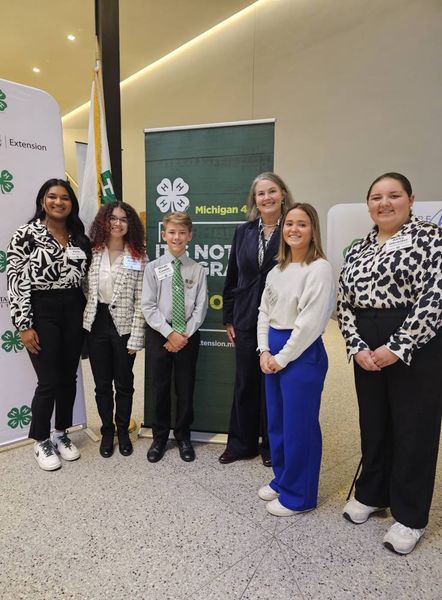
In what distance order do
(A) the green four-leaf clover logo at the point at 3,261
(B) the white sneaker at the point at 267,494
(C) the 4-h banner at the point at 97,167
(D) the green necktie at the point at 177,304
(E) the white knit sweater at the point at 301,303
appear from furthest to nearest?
1. (C) the 4-h banner at the point at 97,167
2. (A) the green four-leaf clover logo at the point at 3,261
3. (D) the green necktie at the point at 177,304
4. (B) the white sneaker at the point at 267,494
5. (E) the white knit sweater at the point at 301,303

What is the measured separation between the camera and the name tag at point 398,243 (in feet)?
5.07

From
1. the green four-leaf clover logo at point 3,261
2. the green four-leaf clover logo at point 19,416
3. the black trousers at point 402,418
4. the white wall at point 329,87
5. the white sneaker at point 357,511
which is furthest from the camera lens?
the white wall at point 329,87

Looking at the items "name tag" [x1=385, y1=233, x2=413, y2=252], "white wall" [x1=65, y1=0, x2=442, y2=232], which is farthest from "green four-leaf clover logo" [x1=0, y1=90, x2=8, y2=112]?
"white wall" [x1=65, y1=0, x2=442, y2=232]

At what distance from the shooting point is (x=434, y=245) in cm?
150

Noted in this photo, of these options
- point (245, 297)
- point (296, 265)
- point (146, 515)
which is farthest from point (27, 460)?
point (296, 265)

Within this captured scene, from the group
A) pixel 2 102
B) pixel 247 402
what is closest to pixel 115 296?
pixel 247 402

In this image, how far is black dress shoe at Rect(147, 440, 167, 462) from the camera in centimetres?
240

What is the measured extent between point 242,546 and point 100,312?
1472mm

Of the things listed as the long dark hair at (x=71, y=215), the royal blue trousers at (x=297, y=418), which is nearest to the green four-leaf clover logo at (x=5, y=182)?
the long dark hair at (x=71, y=215)

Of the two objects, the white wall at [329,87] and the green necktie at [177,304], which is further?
the white wall at [329,87]

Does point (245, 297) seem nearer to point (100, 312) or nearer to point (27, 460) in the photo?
point (100, 312)

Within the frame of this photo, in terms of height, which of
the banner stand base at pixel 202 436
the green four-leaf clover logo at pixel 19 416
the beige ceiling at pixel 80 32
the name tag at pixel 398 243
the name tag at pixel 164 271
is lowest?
the banner stand base at pixel 202 436

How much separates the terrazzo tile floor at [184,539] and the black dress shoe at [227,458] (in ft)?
0.13

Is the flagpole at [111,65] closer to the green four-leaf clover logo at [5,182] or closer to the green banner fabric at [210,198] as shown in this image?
the green banner fabric at [210,198]
